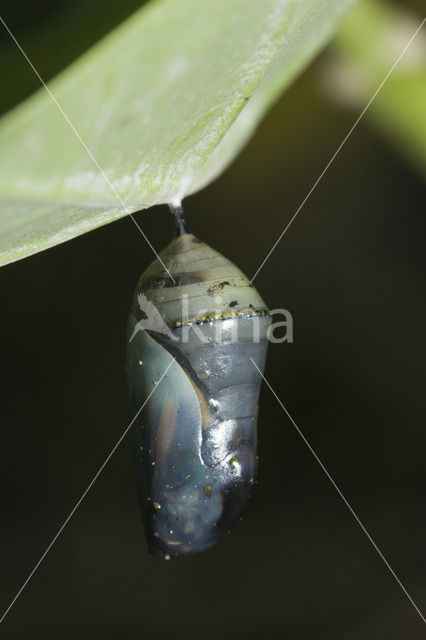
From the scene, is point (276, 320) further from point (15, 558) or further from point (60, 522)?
point (15, 558)

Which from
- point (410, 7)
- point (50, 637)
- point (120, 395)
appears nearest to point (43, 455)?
point (120, 395)

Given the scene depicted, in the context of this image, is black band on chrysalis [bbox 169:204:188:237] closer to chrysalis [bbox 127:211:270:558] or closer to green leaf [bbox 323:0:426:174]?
chrysalis [bbox 127:211:270:558]

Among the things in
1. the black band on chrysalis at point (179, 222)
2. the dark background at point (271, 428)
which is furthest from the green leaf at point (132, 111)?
the dark background at point (271, 428)

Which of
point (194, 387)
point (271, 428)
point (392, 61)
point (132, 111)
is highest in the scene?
point (132, 111)
